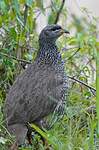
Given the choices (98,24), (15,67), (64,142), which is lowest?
(64,142)

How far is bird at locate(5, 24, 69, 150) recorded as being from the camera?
3.83 metres

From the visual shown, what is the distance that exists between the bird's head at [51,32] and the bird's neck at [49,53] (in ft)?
0.16

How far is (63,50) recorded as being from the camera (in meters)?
4.98

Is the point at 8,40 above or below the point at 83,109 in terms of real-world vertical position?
above

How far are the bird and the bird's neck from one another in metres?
0.02

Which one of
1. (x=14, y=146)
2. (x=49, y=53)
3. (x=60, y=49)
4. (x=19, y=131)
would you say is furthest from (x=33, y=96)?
(x=60, y=49)

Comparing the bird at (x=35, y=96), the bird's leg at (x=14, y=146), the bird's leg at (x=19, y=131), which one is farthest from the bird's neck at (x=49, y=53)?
the bird's leg at (x=14, y=146)

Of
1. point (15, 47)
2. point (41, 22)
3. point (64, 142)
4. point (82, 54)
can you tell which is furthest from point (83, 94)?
point (64, 142)

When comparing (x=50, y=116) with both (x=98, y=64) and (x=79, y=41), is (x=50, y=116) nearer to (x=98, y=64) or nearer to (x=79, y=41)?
(x=79, y=41)

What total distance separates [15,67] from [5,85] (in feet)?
0.62

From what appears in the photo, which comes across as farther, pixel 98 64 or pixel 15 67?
pixel 15 67

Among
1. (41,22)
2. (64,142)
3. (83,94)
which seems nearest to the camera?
(64,142)

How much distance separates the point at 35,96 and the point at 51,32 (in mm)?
660

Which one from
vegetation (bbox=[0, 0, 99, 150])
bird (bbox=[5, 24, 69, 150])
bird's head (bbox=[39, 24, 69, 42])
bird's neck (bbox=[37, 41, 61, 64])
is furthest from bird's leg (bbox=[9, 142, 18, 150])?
bird's head (bbox=[39, 24, 69, 42])
